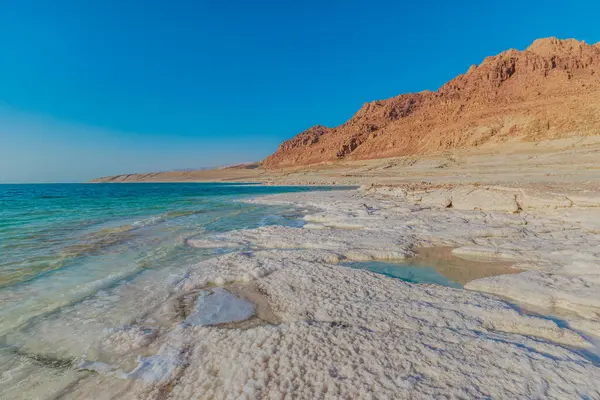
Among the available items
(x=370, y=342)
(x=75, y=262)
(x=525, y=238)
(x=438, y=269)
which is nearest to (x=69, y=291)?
(x=75, y=262)

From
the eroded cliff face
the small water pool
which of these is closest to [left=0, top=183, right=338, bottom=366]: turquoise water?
the small water pool

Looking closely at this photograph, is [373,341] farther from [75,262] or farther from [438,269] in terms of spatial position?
[75,262]

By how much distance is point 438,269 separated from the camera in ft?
18.3

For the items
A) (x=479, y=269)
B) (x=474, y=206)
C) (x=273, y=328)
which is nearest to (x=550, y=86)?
(x=474, y=206)

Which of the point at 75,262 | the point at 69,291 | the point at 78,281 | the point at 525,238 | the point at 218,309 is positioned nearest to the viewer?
the point at 218,309

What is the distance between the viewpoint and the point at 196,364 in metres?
2.69

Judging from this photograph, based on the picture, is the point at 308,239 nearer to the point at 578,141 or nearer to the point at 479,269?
the point at 479,269

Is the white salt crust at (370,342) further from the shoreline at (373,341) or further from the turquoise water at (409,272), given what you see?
the turquoise water at (409,272)

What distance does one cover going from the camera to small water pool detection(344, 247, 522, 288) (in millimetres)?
5078

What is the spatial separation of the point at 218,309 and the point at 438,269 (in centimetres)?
422

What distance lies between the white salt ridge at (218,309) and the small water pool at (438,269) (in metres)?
2.61

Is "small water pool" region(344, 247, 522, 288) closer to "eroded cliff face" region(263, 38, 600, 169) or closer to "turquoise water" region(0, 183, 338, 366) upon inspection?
"turquoise water" region(0, 183, 338, 366)

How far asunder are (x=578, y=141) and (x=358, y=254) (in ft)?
160

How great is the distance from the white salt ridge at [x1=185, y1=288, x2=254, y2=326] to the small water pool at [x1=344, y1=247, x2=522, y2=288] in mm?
2611
